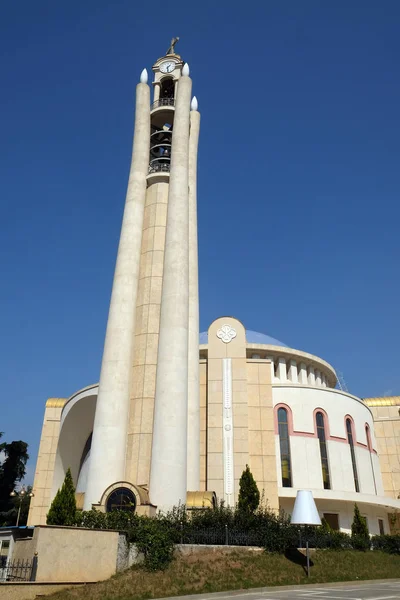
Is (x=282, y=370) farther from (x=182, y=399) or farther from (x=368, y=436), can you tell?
(x=182, y=399)

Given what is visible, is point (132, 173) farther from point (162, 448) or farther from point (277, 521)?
point (277, 521)

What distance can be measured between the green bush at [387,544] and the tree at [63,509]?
52.2 ft

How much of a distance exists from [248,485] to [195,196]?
20912 millimetres

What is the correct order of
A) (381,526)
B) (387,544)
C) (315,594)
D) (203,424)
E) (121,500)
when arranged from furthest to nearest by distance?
(381,526), (203,424), (387,544), (121,500), (315,594)

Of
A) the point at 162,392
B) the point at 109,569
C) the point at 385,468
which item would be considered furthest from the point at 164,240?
the point at 385,468

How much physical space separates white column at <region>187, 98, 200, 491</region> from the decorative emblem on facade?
1608mm

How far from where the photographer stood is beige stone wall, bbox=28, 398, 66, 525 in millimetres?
43125

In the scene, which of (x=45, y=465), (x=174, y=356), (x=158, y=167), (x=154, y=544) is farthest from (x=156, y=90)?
(x=154, y=544)

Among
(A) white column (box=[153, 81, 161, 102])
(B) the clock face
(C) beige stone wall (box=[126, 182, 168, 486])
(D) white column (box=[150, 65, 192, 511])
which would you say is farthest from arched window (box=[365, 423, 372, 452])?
(B) the clock face

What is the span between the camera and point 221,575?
17734 millimetres

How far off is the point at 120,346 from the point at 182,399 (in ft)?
17.8

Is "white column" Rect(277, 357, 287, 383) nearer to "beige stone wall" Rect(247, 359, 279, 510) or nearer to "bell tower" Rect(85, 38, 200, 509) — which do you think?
"beige stone wall" Rect(247, 359, 279, 510)

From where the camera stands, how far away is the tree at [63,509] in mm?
21984

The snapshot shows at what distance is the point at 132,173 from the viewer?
35.3m
